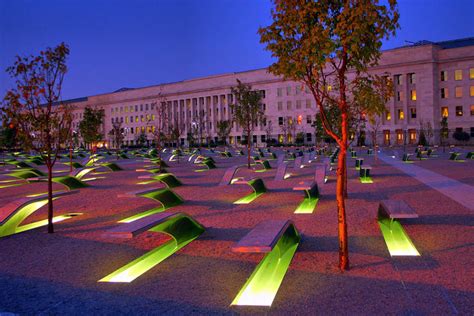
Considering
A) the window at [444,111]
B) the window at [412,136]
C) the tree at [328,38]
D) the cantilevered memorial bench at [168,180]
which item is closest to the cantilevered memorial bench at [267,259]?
the tree at [328,38]

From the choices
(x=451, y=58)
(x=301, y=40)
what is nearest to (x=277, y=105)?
(x=451, y=58)

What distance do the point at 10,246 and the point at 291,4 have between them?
6.55 meters

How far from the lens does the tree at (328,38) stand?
5566 millimetres

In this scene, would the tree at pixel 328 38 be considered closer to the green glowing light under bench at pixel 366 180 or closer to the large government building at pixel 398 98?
the green glowing light under bench at pixel 366 180

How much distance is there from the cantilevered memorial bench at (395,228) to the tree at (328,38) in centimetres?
145

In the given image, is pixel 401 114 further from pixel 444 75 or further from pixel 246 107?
pixel 246 107

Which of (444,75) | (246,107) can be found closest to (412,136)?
(444,75)

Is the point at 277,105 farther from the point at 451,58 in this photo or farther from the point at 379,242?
the point at 379,242

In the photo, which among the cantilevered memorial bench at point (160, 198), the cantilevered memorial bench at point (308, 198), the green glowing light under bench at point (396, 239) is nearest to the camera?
the green glowing light under bench at point (396, 239)

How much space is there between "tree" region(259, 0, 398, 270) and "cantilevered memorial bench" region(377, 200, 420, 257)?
1.45 meters

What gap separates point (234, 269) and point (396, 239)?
123 inches

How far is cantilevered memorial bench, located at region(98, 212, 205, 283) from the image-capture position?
5.89 m

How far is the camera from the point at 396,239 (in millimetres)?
7285

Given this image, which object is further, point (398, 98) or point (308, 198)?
point (398, 98)
